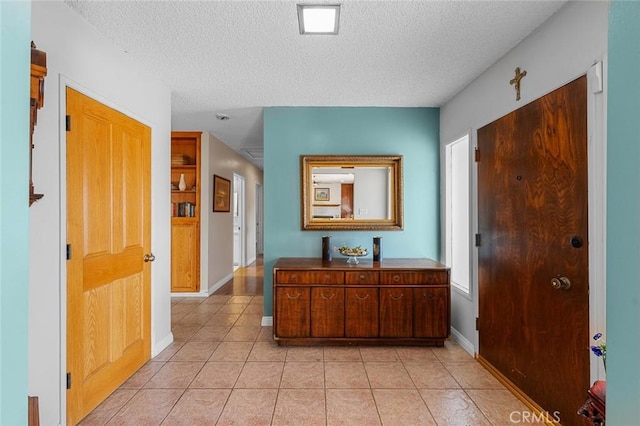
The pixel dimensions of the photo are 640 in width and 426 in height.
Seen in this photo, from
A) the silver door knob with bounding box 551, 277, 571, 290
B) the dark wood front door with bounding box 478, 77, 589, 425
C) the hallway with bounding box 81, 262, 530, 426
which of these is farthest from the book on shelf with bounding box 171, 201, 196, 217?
the silver door knob with bounding box 551, 277, 571, 290

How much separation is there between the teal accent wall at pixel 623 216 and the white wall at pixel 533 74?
124cm

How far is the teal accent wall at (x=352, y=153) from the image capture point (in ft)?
11.8

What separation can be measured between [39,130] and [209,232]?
329 cm

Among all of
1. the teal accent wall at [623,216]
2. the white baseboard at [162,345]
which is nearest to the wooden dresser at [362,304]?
the white baseboard at [162,345]

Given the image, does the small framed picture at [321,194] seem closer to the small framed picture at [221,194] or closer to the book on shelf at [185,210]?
the small framed picture at [221,194]

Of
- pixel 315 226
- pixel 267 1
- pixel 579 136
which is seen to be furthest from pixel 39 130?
pixel 579 136

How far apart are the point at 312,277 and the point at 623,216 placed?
260cm

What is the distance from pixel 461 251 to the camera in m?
3.26

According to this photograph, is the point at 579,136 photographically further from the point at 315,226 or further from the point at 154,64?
the point at 154,64

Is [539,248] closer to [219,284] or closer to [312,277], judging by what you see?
[312,277]

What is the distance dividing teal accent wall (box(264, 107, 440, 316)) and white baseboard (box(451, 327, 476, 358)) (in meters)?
0.81

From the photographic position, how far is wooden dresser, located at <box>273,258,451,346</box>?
301 centimetres

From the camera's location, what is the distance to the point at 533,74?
82.1 inches

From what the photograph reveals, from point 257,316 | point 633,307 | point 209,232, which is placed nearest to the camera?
point 633,307
